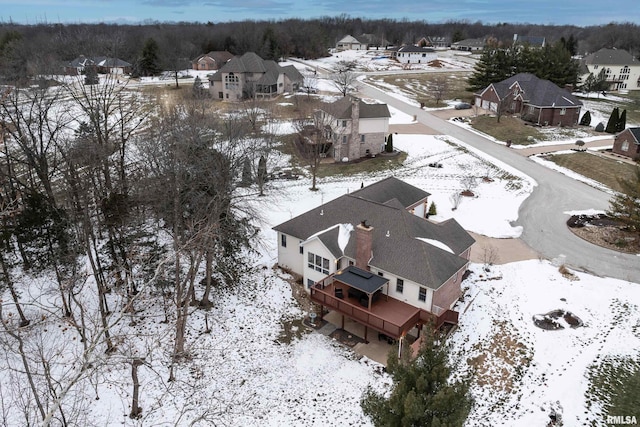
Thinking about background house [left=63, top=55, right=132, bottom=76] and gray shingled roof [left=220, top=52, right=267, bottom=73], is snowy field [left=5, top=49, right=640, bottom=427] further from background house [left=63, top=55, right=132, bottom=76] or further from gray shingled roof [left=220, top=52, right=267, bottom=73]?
gray shingled roof [left=220, top=52, right=267, bottom=73]

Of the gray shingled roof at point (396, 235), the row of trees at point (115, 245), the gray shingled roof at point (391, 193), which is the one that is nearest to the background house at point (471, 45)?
the gray shingled roof at point (391, 193)

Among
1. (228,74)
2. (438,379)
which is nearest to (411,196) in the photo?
(438,379)

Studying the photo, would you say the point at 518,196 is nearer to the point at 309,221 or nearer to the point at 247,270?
the point at 309,221

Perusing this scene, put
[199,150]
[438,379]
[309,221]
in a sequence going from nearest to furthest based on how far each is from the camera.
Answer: [438,379] < [199,150] < [309,221]

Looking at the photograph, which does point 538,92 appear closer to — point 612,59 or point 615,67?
point 612,59

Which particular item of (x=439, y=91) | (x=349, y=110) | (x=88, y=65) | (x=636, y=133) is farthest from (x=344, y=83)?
(x=88, y=65)

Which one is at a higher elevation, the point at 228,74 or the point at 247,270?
the point at 228,74

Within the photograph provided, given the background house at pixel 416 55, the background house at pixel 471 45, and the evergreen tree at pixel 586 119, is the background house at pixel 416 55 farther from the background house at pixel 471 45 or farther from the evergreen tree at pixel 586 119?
the evergreen tree at pixel 586 119

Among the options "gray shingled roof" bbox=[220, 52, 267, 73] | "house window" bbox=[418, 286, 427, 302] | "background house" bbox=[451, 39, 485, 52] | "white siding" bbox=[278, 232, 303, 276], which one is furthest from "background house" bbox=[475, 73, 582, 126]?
"background house" bbox=[451, 39, 485, 52]
